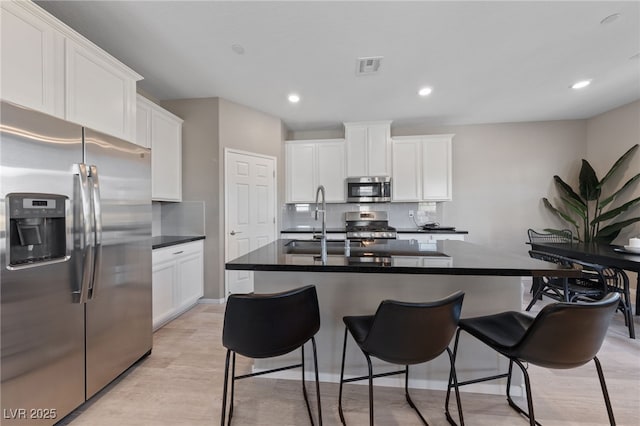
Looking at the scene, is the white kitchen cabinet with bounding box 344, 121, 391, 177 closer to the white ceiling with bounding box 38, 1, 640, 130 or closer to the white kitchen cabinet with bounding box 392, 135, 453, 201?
the white kitchen cabinet with bounding box 392, 135, 453, 201

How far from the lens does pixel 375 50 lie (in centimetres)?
241

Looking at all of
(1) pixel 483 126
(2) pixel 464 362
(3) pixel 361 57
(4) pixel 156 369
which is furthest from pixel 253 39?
(1) pixel 483 126

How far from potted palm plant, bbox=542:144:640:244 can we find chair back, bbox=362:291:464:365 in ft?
13.9

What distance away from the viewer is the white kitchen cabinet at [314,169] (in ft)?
14.3

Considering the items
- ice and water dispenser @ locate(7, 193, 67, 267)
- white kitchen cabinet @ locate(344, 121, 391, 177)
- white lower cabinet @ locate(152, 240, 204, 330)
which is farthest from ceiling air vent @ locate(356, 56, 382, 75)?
white lower cabinet @ locate(152, 240, 204, 330)

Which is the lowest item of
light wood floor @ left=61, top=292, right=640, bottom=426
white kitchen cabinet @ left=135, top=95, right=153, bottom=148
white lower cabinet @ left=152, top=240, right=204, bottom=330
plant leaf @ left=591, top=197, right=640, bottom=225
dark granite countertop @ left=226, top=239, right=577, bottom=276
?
light wood floor @ left=61, top=292, right=640, bottom=426

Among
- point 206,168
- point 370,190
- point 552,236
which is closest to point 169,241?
point 206,168

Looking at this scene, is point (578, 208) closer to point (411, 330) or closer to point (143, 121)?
point (411, 330)

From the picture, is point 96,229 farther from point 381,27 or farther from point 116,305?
point 381,27

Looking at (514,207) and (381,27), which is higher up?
(381,27)

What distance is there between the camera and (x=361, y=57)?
8.27ft

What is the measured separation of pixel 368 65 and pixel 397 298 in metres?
2.27

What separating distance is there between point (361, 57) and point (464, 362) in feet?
8.77

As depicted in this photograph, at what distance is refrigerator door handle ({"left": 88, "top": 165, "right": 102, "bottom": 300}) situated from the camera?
1.55 metres
